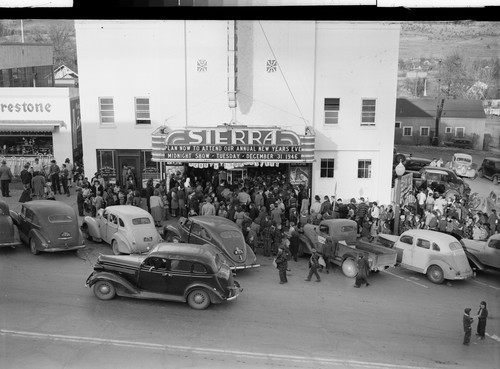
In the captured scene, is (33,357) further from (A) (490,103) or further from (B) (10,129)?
(A) (490,103)

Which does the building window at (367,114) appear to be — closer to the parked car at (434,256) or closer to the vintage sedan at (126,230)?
the parked car at (434,256)

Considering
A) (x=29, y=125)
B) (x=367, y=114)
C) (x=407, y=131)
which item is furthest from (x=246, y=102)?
(x=407, y=131)

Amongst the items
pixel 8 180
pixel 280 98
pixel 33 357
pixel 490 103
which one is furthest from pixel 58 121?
pixel 490 103

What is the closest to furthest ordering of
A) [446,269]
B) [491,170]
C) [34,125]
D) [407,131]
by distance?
[446,269] < [34,125] < [491,170] < [407,131]

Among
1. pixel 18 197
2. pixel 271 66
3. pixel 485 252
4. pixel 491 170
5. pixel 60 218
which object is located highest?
pixel 271 66

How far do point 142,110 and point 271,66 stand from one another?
4288 millimetres

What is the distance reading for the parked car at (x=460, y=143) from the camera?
64.3 feet

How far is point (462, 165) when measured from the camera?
18.5m

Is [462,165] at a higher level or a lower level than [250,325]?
higher

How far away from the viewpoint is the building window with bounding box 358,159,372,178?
48.7ft

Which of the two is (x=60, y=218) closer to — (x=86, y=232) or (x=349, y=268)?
(x=86, y=232)

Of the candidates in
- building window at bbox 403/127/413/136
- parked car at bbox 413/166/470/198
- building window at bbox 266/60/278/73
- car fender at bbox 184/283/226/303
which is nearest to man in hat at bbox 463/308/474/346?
car fender at bbox 184/283/226/303

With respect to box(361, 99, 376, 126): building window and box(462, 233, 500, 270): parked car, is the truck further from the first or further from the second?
box(361, 99, 376, 126): building window

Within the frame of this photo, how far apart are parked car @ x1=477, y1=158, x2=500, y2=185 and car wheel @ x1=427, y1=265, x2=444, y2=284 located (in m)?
8.32
